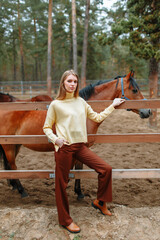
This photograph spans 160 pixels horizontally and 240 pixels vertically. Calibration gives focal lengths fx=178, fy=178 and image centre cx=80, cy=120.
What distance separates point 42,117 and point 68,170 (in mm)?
1319

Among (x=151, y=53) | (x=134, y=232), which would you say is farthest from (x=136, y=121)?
(x=134, y=232)

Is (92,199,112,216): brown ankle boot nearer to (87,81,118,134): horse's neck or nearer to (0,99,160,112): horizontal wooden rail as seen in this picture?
(0,99,160,112): horizontal wooden rail

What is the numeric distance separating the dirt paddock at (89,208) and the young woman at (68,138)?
262mm

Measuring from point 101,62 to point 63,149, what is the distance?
2960cm

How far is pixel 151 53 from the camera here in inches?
325

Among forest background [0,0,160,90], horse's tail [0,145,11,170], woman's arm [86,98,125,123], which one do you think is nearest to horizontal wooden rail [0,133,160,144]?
woman's arm [86,98,125,123]

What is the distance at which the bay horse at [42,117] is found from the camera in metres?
3.13

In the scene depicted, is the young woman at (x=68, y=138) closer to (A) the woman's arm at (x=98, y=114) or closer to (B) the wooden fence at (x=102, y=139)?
(A) the woman's arm at (x=98, y=114)

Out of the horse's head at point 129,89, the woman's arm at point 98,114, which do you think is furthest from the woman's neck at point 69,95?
the horse's head at point 129,89

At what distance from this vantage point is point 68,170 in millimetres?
2139

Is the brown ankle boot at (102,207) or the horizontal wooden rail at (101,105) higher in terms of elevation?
the horizontal wooden rail at (101,105)

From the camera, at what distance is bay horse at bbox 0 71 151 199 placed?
3.13 m

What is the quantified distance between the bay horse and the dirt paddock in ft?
1.18

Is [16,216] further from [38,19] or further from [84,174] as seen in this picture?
[38,19]
